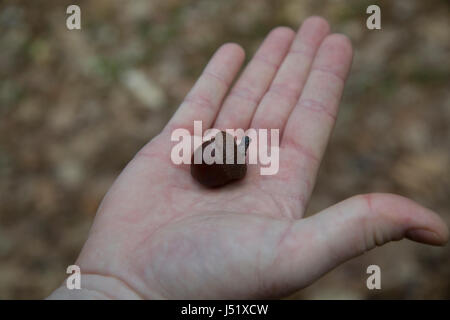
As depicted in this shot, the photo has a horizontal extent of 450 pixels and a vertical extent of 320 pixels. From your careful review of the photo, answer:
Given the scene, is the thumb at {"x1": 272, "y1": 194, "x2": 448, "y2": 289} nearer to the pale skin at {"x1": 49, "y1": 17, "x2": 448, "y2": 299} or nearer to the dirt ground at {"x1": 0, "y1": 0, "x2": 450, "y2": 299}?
the pale skin at {"x1": 49, "y1": 17, "x2": 448, "y2": 299}

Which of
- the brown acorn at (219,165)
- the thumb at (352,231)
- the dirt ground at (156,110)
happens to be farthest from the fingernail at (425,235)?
the dirt ground at (156,110)

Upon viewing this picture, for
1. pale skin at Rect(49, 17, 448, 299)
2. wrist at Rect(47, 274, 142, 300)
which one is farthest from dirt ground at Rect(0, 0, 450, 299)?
wrist at Rect(47, 274, 142, 300)

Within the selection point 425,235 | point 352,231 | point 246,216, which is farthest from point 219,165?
Result: point 425,235

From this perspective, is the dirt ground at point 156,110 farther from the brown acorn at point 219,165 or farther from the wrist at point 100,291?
the wrist at point 100,291
